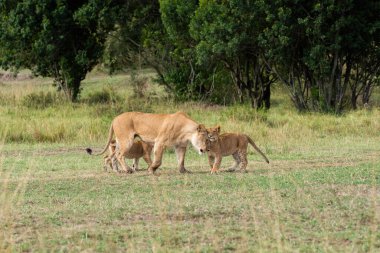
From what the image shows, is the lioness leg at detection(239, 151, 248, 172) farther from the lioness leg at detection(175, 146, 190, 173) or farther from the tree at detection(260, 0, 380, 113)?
the tree at detection(260, 0, 380, 113)

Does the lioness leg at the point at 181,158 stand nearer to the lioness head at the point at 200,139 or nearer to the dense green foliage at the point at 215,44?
the lioness head at the point at 200,139

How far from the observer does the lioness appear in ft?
43.6

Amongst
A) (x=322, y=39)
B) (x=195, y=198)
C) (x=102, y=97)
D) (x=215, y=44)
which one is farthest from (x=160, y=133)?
(x=102, y=97)

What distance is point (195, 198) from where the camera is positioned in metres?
10.4

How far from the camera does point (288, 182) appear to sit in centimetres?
1161

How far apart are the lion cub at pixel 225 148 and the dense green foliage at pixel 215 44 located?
1206cm

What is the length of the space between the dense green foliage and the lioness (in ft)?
41.7

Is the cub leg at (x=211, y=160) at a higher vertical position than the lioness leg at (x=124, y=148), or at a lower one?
lower

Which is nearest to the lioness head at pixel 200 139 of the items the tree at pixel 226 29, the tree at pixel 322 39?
the tree at pixel 322 39

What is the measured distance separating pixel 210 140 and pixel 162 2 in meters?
16.8

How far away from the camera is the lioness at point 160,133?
13289 millimetres

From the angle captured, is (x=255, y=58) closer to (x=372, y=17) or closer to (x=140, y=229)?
(x=372, y=17)

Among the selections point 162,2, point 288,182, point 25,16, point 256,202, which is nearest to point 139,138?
point 288,182

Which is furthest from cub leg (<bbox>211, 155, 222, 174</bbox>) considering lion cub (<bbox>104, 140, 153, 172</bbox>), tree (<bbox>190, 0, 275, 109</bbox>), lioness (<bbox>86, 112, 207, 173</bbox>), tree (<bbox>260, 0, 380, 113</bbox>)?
tree (<bbox>190, 0, 275, 109</bbox>)
